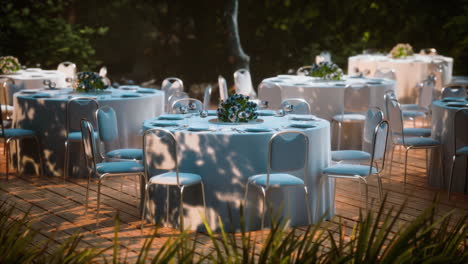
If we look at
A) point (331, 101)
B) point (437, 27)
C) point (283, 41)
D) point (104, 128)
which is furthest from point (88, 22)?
point (104, 128)

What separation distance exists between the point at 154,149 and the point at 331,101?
Answer: 145 inches

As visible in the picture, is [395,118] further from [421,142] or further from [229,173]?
[229,173]

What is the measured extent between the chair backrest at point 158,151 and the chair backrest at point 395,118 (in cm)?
278

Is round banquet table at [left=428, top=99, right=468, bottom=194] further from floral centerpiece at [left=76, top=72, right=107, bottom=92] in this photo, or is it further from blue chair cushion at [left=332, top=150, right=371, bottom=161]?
floral centerpiece at [left=76, top=72, right=107, bottom=92]

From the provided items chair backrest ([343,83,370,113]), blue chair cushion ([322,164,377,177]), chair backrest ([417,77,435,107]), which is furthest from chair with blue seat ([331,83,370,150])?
blue chair cushion ([322,164,377,177])

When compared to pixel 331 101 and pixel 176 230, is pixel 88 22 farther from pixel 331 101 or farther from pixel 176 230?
pixel 176 230

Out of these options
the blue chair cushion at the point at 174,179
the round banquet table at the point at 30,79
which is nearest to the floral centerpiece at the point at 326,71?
the round banquet table at the point at 30,79

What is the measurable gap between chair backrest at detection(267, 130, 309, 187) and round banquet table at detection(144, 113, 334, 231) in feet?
1.11

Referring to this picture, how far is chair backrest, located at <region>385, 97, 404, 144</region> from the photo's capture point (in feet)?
24.3

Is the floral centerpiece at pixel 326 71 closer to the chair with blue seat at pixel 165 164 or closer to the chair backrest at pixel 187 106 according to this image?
the chair backrest at pixel 187 106

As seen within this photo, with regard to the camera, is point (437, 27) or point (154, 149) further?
point (437, 27)

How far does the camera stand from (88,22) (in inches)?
656

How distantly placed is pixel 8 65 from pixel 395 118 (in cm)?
629

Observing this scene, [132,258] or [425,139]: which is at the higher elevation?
[425,139]
